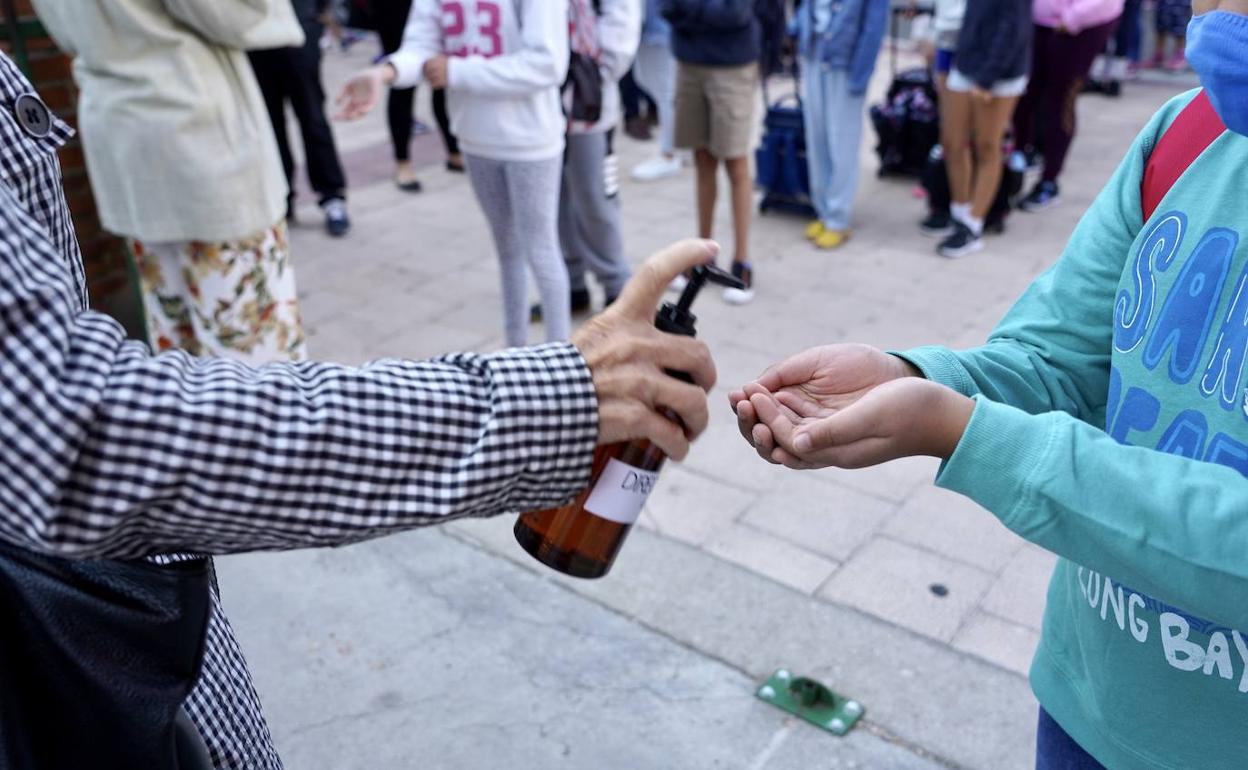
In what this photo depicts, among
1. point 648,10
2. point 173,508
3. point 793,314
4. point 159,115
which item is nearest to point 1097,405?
point 173,508

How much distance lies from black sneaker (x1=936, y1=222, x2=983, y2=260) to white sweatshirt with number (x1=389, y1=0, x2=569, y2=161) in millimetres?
2763

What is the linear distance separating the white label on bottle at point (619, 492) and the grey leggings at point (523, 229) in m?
2.89

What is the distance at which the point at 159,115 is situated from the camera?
129 inches

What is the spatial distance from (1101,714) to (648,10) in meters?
6.77

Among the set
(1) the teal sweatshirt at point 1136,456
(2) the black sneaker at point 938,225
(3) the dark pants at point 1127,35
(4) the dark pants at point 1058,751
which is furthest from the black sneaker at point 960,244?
(4) the dark pants at point 1058,751

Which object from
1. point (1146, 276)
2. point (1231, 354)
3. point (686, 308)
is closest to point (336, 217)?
point (686, 308)

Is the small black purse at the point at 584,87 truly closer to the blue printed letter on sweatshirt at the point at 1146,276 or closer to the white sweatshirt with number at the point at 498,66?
the white sweatshirt with number at the point at 498,66

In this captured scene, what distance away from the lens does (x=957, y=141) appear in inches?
234

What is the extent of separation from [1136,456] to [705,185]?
4.71 metres

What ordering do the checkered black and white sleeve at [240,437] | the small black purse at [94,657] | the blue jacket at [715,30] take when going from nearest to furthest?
the checkered black and white sleeve at [240,437], the small black purse at [94,657], the blue jacket at [715,30]

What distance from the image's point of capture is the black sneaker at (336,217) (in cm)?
664

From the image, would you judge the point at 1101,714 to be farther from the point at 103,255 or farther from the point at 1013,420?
the point at 103,255

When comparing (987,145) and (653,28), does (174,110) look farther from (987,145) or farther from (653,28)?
(653,28)

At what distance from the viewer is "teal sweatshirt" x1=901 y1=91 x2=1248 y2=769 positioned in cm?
105
